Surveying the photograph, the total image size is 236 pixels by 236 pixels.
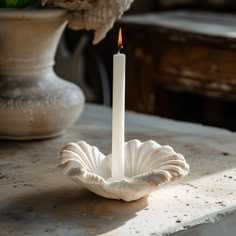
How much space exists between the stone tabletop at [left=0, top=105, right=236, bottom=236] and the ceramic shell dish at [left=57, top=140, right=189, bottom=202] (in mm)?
23

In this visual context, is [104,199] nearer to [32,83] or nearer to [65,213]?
[65,213]

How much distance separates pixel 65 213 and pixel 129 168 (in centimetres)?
13

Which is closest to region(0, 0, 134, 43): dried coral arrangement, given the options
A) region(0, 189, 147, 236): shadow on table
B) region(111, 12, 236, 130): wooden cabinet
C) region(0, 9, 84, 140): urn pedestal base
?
region(0, 9, 84, 140): urn pedestal base

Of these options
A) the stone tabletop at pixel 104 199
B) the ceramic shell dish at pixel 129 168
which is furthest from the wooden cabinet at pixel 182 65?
the ceramic shell dish at pixel 129 168

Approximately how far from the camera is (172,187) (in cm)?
90

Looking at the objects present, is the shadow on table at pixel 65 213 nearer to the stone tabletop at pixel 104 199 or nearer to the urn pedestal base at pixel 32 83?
the stone tabletop at pixel 104 199

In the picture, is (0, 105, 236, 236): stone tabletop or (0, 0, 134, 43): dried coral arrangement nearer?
(0, 105, 236, 236): stone tabletop

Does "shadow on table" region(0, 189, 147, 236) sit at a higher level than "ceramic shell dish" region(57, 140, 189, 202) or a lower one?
lower

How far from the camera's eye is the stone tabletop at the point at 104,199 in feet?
2.54

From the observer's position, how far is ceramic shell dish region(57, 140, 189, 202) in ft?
2.68

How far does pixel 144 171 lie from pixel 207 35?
130 cm

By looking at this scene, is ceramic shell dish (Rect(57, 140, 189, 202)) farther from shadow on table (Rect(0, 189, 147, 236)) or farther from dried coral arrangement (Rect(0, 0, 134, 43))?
dried coral arrangement (Rect(0, 0, 134, 43))

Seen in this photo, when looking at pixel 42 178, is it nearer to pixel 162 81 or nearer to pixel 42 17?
pixel 42 17

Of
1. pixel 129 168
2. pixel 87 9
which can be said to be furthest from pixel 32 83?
pixel 129 168
